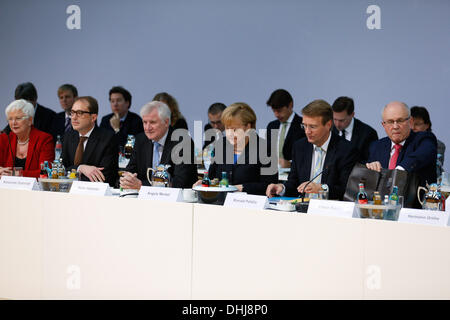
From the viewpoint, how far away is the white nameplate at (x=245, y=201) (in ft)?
7.82

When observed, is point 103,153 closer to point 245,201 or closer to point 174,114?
point 245,201

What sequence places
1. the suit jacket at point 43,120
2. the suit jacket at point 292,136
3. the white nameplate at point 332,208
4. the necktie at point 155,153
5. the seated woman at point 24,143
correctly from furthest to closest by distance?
the suit jacket at point 43,120
the suit jacket at point 292,136
the seated woman at point 24,143
the necktie at point 155,153
the white nameplate at point 332,208

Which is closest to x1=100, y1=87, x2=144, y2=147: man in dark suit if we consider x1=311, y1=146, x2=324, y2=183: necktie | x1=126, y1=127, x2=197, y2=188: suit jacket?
x1=126, y1=127, x2=197, y2=188: suit jacket

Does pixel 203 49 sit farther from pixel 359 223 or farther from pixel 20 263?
pixel 359 223

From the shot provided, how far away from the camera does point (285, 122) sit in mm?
A: 5273

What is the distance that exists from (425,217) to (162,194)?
A: 113 cm

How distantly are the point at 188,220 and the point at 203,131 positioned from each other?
346cm

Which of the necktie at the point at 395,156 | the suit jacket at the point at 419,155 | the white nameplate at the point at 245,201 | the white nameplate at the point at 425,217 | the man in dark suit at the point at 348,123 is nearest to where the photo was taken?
the white nameplate at the point at 425,217

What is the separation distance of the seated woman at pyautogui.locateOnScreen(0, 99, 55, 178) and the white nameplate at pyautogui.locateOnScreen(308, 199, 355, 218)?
1986mm

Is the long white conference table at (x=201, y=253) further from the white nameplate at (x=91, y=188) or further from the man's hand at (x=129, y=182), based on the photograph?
the man's hand at (x=129, y=182)

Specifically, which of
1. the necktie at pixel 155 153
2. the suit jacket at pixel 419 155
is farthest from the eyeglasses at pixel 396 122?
the necktie at pixel 155 153

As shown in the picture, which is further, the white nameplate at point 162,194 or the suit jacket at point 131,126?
the suit jacket at point 131,126

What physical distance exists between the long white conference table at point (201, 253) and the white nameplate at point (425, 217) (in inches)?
1.5

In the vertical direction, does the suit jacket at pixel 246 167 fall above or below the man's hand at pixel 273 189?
above
